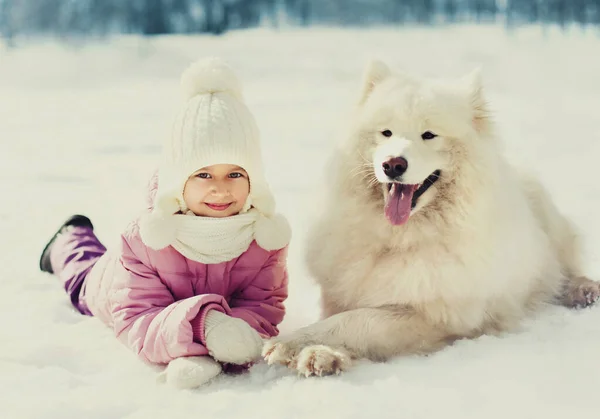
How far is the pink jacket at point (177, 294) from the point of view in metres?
2.50

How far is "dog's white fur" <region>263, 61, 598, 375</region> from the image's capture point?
8.85ft

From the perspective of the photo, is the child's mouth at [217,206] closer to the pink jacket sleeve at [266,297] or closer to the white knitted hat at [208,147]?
the white knitted hat at [208,147]

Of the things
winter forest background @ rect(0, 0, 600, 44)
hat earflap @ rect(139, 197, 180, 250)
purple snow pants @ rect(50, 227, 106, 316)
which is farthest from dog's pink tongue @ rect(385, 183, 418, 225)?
winter forest background @ rect(0, 0, 600, 44)

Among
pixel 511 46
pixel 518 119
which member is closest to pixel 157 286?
pixel 518 119

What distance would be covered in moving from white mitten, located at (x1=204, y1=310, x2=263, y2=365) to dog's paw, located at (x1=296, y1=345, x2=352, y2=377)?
0.63 feet

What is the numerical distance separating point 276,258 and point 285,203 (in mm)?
2704

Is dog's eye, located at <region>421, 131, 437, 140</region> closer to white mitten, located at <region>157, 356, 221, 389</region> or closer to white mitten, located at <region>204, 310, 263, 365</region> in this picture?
white mitten, located at <region>204, 310, 263, 365</region>

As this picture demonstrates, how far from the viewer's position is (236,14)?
35.4 ft

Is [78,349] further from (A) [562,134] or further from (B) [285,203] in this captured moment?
(A) [562,134]

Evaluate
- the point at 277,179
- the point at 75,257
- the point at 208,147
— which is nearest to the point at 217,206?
the point at 208,147

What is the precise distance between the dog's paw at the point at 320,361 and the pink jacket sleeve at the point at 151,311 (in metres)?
0.36

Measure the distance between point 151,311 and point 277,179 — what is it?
13.3ft

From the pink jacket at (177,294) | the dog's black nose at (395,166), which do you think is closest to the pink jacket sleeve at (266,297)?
the pink jacket at (177,294)

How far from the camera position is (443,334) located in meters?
2.82
